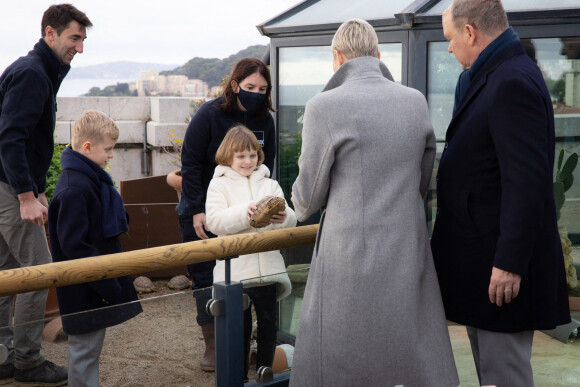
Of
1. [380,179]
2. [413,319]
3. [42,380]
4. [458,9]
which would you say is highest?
[458,9]

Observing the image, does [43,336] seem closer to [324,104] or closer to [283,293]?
[283,293]

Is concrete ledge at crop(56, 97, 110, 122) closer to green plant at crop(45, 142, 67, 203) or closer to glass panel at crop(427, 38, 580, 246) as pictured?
green plant at crop(45, 142, 67, 203)

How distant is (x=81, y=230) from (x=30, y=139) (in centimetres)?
120

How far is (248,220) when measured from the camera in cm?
339

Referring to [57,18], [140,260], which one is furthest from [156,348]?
[57,18]

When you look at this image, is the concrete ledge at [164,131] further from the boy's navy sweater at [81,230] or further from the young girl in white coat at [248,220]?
the boy's navy sweater at [81,230]

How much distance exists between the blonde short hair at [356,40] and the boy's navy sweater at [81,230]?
1375 millimetres

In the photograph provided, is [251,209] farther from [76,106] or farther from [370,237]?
[76,106]

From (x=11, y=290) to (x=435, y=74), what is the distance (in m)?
3.01

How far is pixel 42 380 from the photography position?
2.49 meters

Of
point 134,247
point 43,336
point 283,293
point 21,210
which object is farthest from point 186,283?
point 43,336

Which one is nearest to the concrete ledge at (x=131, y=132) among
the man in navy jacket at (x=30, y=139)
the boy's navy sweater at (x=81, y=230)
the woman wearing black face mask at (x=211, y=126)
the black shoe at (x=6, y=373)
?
the man in navy jacket at (x=30, y=139)

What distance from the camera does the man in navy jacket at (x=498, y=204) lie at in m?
2.39

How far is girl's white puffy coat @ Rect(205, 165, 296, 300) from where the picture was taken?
11.2 ft
